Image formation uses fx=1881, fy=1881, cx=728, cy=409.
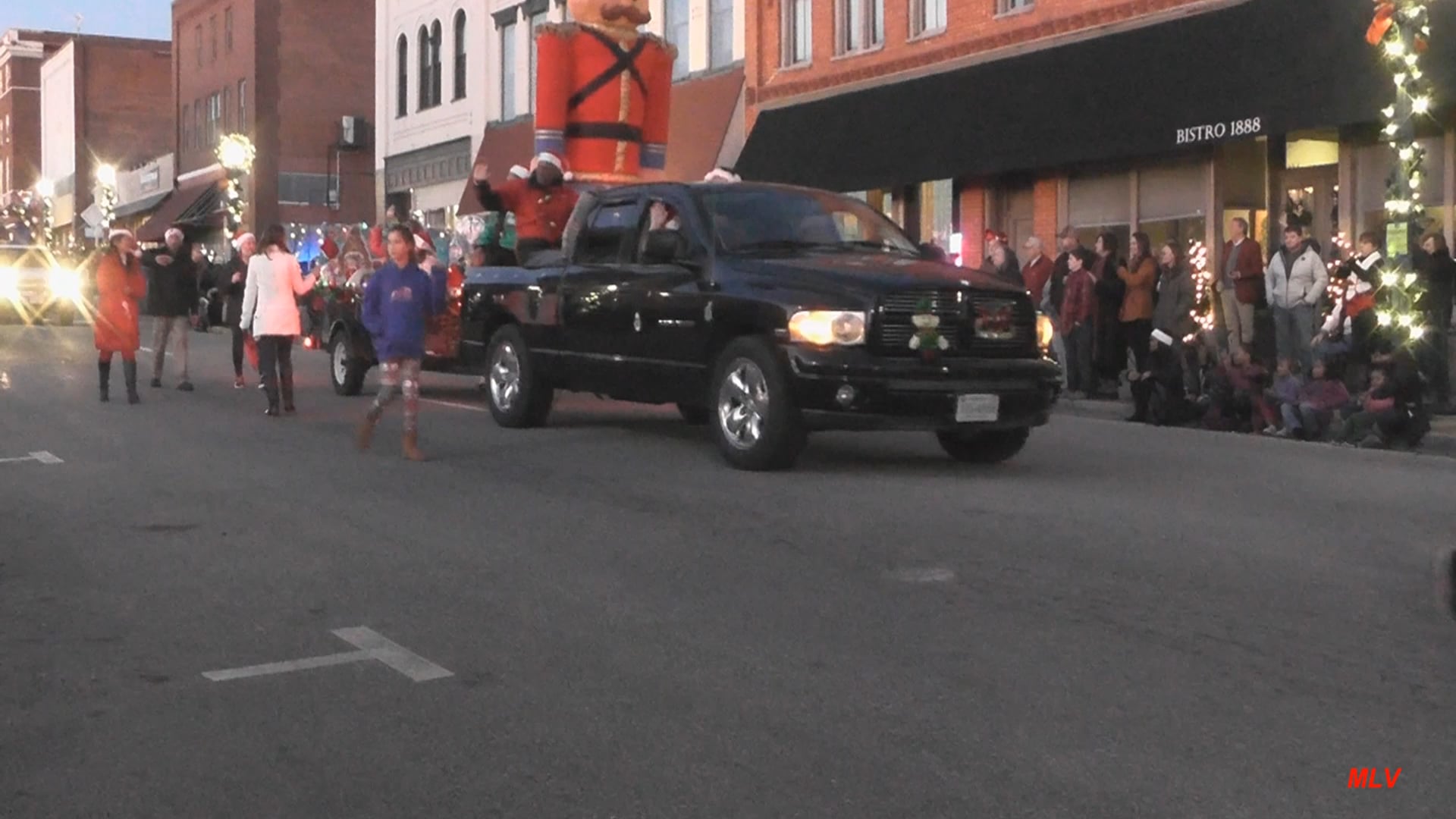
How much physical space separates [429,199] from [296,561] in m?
35.0

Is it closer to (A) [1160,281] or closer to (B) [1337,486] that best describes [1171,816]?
(B) [1337,486]

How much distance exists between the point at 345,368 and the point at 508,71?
67.3 ft

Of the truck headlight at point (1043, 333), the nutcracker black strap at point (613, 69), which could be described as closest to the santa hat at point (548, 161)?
the nutcracker black strap at point (613, 69)

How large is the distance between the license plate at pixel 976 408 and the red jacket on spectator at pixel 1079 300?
810cm

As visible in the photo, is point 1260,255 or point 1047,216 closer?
point 1260,255

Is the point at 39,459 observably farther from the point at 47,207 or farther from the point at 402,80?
the point at 47,207

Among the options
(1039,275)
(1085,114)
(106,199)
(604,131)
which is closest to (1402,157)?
(1039,275)

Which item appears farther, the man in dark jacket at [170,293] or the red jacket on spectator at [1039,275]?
the red jacket on spectator at [1039,275]

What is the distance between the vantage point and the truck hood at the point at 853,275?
→ 11570 mm

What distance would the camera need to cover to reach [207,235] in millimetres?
64938

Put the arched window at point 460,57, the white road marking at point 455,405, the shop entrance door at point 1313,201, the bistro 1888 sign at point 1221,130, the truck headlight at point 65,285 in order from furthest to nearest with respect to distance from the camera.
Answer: the truck headlight at point 65,285 < the arched window at point 460,57 < the shop entrance door at point 1313,201 < the bistro 1888 sign at point 1221,130 < the white road marking at point 455,405

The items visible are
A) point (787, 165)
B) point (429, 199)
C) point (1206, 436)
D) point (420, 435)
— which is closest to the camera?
point (420, 435)

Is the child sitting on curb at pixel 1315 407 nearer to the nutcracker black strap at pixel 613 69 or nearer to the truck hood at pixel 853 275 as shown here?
the truck hood at pixel 853 275

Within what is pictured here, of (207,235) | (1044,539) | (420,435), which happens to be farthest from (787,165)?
(207,235)
